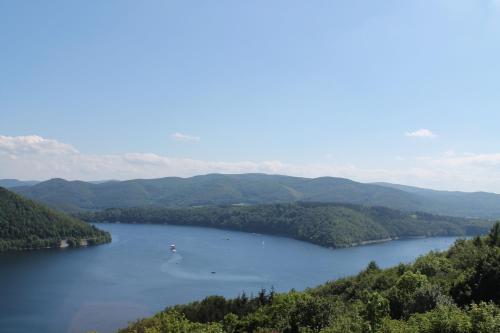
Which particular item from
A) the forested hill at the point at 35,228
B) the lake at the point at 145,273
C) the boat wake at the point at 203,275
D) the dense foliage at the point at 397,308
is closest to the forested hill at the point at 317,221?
the lake at the point at 145,273

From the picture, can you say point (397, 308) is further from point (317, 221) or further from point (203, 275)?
point (317, 221)

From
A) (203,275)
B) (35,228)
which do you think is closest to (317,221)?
(203,275)

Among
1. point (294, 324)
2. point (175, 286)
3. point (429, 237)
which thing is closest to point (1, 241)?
point (175, 286)

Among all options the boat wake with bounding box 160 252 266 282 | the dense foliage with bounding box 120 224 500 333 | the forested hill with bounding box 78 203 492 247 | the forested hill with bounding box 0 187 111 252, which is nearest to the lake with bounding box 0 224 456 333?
the boat wake with bounding box 160 252 266 282

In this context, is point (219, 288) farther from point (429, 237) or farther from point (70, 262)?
point (429, 237)

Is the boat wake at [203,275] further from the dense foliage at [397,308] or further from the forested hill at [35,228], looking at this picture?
the dense foliage at [397,308]

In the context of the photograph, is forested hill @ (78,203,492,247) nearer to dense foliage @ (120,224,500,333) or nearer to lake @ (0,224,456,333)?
lake @ (0,224,456,333)
